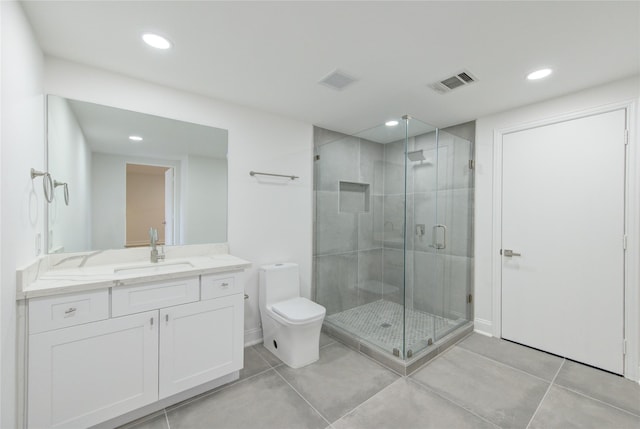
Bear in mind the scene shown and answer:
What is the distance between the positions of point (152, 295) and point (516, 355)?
2.98 metres

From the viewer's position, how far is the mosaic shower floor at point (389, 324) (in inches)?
98.0

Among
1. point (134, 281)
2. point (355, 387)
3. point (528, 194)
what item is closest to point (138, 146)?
point (134, 281)

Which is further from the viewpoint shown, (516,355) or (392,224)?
(392,224)

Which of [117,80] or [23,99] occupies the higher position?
[117,80]

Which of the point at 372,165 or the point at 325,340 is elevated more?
the point at 372,165

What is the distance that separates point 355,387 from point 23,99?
2.66m

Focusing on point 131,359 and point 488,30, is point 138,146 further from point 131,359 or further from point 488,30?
point 488,30

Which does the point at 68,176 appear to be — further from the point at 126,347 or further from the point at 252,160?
the point at 252,160

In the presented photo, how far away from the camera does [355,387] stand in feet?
6.59

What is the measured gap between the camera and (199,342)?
1.87 meters

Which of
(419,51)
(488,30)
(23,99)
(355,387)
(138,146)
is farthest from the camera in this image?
(138,146)

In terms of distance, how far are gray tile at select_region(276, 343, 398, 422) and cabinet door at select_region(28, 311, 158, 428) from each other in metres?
1.00

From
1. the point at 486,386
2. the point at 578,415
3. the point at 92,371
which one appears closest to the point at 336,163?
the point at 486,386

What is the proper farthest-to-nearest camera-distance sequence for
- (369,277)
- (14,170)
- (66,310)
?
1. (369,277)
2. (66,310)
3. (14,170)
